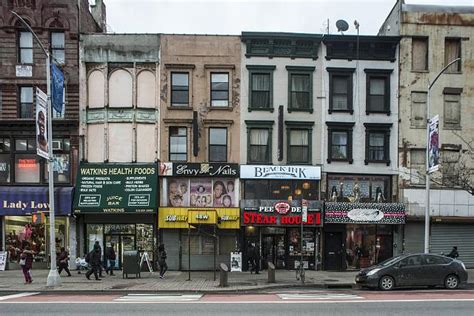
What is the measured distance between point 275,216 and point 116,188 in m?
8.82

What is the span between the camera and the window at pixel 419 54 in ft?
93.8

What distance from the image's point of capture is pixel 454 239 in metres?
28.1

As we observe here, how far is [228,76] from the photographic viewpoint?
2811 centimetres

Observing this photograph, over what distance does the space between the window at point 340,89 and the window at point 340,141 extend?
0.86m

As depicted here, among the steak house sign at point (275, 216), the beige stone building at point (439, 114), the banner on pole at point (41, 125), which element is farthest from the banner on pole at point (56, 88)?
the beige stone building at point (439, 114)

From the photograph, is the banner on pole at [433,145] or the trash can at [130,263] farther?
the banner on pole at [433,145]

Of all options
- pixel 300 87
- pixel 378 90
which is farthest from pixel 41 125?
pixel 378 90

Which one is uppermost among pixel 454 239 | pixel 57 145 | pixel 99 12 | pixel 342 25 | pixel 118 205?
pixel 99 12

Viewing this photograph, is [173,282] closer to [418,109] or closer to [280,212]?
[280,212]

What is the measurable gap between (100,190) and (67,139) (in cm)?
366

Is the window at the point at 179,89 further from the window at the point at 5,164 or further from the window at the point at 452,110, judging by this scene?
the window at the point at 452,110

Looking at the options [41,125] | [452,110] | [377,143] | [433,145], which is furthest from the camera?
[452,110]

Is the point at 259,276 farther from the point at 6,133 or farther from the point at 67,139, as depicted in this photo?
the point at 6,133

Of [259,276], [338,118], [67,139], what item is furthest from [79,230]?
[338,118]
